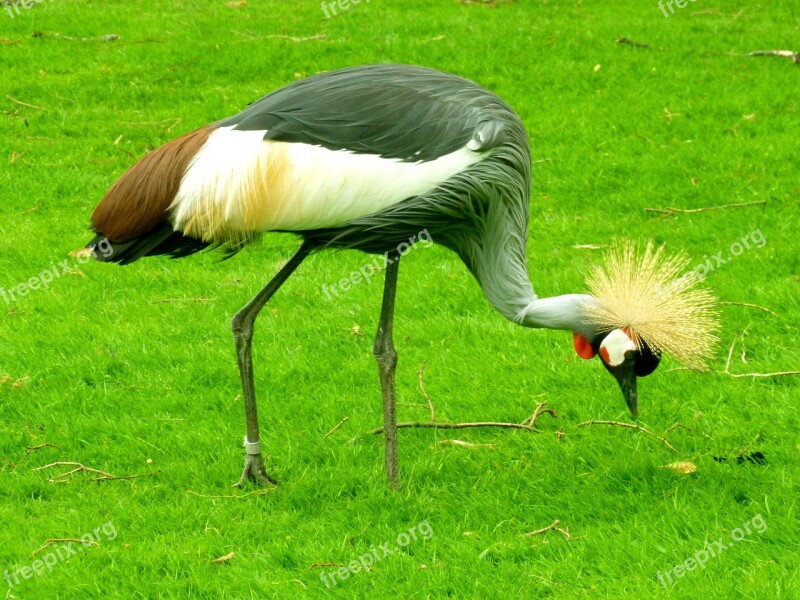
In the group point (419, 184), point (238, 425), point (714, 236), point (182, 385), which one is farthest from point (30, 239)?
point (714, 236)

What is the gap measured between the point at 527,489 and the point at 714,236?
8.51 feet

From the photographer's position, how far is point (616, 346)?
369 cm

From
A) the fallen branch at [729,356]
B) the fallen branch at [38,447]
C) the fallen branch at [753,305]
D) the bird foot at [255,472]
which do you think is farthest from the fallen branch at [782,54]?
the fallen branch at [38,447]

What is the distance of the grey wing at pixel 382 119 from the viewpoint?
355 cm

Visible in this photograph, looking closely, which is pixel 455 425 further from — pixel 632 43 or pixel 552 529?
pixel 632 43

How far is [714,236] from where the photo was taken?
5.92 metres

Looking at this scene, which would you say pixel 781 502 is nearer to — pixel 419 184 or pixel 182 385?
pixel 419 184

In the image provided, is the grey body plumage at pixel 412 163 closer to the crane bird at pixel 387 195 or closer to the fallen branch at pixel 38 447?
the crane bird at pixel 387 195

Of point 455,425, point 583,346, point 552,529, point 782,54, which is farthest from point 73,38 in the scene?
point 552,529

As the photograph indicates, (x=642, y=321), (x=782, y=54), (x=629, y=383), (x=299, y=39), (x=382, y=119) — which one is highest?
(x=382, y=119)

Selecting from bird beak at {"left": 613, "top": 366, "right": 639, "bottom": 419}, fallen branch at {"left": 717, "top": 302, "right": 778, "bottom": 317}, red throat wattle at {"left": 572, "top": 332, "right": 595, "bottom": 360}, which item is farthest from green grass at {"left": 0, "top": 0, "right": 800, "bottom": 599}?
red throat wattle at {"left": 572, "top": 332, "right": 595, "bottom": 360}

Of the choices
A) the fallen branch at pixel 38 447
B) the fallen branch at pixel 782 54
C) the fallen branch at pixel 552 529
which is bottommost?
the fallen branch at pixel 552 529

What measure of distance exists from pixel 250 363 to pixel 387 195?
86 centimetres

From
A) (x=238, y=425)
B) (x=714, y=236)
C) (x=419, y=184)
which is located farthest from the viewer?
(x=714, y=236)
